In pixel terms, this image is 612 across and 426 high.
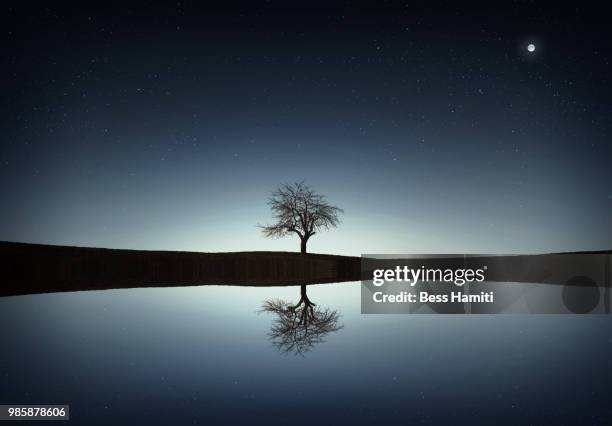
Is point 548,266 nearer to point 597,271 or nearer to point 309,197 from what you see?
→ point 597,271

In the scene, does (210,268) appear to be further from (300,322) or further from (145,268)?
(300,322)

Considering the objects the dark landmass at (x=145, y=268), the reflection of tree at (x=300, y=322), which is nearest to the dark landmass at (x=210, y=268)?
the dark landmass at (x=145, y=268)

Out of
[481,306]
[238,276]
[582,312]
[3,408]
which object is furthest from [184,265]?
[3,408]

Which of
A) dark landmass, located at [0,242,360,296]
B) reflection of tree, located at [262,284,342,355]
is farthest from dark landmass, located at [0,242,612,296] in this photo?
reflection of tree, located at [262,284,342,355]

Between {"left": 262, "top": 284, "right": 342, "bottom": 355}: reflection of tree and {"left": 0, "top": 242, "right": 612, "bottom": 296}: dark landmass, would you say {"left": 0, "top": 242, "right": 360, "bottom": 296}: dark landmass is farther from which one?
{"left": 262, "top": 284, "right": 342, "bottom": 355}: reflection of tree

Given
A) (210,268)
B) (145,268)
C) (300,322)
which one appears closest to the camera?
(300,322)

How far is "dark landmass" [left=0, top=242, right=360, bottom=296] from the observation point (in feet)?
62.7

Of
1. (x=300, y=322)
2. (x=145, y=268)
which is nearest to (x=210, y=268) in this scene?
(x=145, y=268)

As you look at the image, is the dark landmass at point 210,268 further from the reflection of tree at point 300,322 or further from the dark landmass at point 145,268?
the reflection of tree at point 300,322

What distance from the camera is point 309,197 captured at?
107 ft

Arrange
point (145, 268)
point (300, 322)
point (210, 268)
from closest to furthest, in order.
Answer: point (300, 322), point (145, 268), point (210, 268)

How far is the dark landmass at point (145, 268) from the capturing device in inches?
752

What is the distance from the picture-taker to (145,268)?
23.2 meters

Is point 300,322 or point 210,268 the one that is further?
point 210,268
